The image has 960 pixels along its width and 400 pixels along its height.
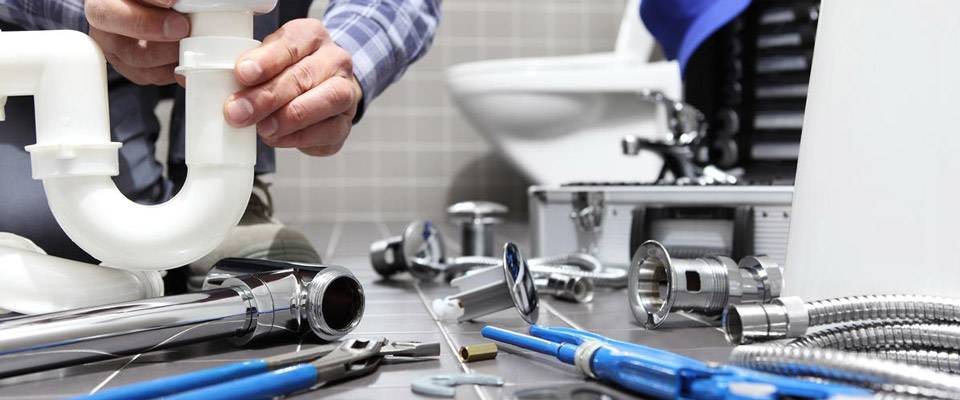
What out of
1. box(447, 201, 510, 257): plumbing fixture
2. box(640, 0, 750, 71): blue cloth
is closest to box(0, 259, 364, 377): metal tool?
box(447, 201, 510, 257): plumbing fixture

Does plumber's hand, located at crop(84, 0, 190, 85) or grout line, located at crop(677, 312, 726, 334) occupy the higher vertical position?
plumber's hand, located at crop(84, 0, 190, 85)

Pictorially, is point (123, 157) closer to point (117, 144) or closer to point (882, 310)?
point (117, 144)

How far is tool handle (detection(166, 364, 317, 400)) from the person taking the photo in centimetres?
40

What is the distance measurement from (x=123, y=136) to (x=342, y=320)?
0.37m

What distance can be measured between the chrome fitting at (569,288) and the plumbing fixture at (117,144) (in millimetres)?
351

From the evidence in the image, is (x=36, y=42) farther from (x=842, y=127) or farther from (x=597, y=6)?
(x=597, y=6)

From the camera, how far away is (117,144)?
537 millimetres

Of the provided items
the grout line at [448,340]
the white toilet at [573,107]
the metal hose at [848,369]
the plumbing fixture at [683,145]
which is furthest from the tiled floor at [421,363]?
the white toilet at [573,107]

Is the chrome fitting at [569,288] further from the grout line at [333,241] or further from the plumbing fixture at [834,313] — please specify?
the grout line at [333,241]

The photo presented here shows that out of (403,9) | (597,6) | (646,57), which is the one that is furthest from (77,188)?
(597,6)

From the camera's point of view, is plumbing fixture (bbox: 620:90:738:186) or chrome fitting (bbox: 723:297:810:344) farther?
plumbing fixture (bbox: 620:90:738:186)

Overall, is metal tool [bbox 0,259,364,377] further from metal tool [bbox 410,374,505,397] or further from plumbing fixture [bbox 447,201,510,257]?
plumbing fixture [bbox 447,201,510,257]

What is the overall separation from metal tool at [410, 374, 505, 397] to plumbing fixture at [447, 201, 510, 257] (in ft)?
2.16

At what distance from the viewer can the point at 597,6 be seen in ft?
8.42
